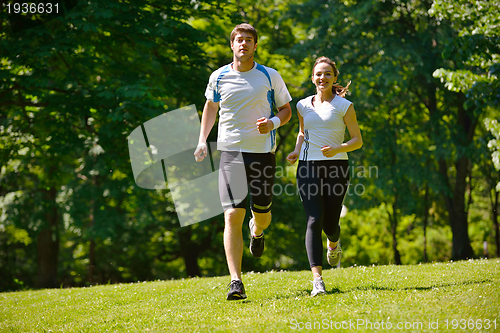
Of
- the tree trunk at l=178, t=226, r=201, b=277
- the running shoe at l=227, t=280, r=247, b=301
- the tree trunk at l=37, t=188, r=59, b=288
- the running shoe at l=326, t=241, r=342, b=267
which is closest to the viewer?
the running shoe at l=227, t=280, r=247, b=301

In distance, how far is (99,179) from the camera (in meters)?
17.4

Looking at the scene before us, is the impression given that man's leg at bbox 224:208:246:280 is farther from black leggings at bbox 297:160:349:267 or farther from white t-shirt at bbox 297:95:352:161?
white t-shirt at bbox 297:95:352:161

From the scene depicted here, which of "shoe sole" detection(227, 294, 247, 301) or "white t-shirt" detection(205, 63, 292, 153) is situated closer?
"shoe sole" detection(227, 294, 247, 301)

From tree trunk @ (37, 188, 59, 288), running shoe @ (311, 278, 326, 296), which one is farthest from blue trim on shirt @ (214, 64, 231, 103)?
tree trunk @ (37, 188, 59, 288)

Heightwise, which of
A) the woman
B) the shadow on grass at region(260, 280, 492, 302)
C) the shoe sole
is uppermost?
the woman

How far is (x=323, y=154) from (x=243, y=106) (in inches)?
36.6

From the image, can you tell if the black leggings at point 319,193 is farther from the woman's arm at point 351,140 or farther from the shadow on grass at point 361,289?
the shadow on grass at point 361,289

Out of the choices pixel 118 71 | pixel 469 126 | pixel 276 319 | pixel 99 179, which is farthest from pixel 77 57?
pixel 469 126

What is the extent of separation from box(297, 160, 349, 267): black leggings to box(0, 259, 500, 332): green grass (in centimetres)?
52

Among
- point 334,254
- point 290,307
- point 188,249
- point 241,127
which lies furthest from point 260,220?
point 188,249

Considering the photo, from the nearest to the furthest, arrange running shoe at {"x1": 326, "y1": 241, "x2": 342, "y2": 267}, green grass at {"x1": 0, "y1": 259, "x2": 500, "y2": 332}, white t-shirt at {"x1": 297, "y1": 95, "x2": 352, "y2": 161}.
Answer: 1. green grass at {"x1": 0, "y1": 259, "x2": 500, "y2": 332}
2. white t-shirt at {"x1": 297, "y1": 95, "x2": 352, "y2": 161}
3. running shoe at {"x1": 326, "y1": 241, "x2": 342, "y2": 267}

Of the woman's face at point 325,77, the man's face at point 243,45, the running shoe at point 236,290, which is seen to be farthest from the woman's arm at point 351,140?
the running shoe at point 236,290

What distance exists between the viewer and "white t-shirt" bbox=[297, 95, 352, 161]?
488cm

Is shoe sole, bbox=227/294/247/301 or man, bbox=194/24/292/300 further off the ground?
man, bbox=194/24/292/300
